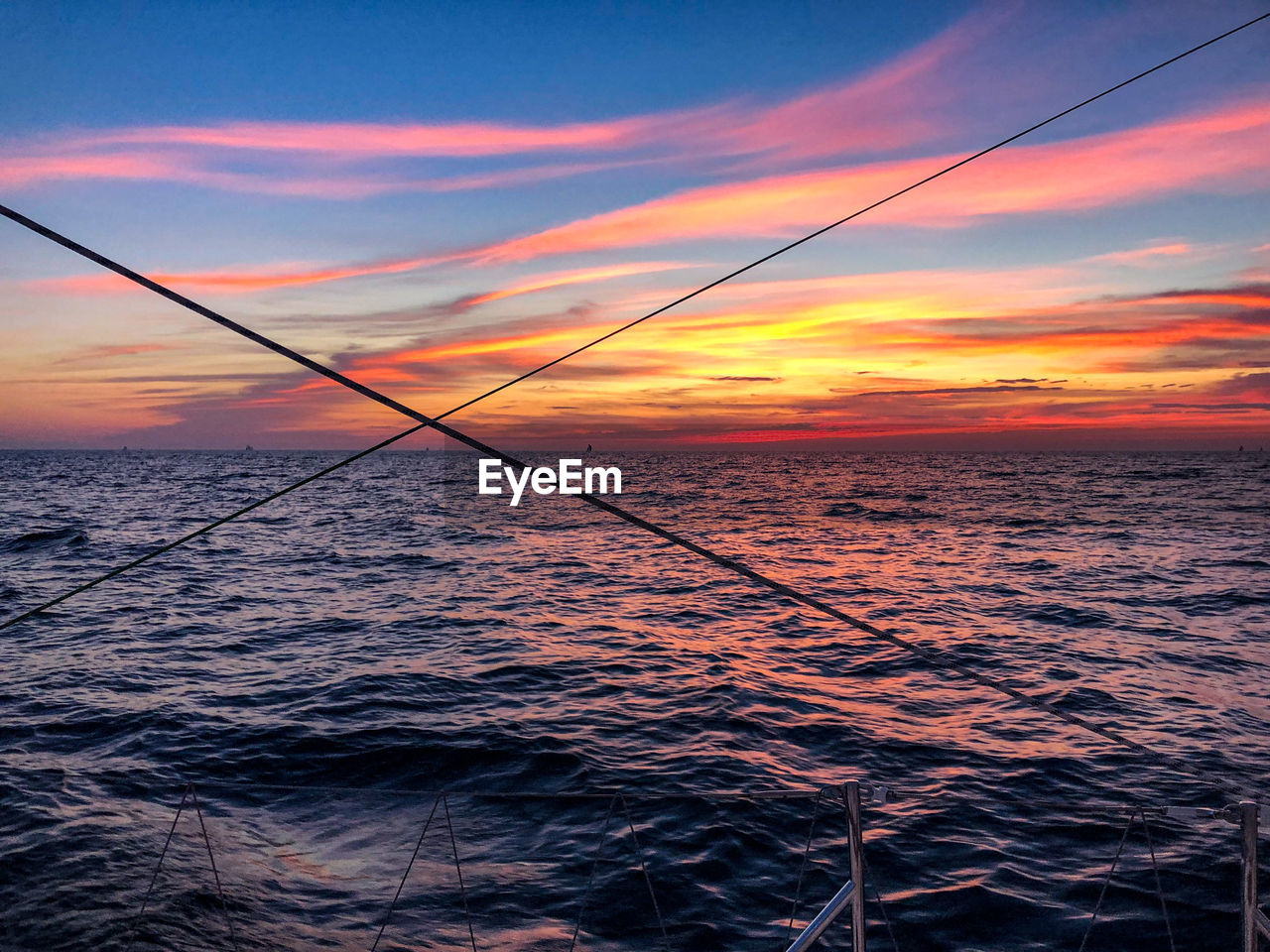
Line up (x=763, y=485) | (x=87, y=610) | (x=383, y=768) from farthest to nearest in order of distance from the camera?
(x=763, y=485) < (x=87, y=610) < (x=383, y=768)

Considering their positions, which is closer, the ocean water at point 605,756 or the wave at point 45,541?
the ocean water at point 605,756

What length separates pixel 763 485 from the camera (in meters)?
98.8

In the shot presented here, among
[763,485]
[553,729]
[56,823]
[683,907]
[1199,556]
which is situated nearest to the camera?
[683,907]

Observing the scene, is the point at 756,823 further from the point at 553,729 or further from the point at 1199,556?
the point at 1199,556

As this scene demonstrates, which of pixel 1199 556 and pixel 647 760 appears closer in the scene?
pixel 647 760

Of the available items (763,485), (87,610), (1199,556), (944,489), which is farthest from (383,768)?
(763,485)

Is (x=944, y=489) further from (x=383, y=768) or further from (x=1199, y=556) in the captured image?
(x=383, y=768)

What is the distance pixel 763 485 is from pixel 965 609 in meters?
74.4

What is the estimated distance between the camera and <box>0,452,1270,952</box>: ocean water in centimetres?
817

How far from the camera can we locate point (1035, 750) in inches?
502

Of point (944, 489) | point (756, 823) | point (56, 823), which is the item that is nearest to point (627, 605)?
point (756, 823)

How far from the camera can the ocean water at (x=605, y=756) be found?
817 centimetres

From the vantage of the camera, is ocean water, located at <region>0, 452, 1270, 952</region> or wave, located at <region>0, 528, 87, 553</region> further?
wave, located at <region>0, 528, 87, 553</region>

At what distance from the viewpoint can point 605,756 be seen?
498 inches
